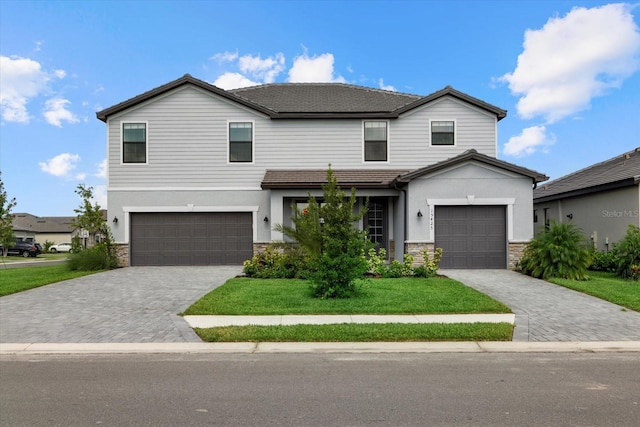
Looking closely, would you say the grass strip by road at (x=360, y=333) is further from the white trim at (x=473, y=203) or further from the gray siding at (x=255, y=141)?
the gray siding at (x=255, y=141)

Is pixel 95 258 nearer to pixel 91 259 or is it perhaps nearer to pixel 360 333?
pixel 91 259

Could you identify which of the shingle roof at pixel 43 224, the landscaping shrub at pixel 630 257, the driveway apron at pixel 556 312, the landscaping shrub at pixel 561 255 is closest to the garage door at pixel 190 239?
the driveway apron at pixel 556 312

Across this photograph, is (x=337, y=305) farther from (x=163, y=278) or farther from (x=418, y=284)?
(x=163, y=278)

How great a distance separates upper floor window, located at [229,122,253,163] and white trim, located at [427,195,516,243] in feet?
25.7

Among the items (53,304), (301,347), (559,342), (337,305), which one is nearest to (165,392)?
(301,347)

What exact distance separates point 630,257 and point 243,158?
47.3 ft

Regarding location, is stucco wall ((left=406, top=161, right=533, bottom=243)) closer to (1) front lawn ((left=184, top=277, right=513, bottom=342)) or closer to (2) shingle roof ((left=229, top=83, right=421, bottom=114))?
(1) front lawn ((left=184, top=277, right=513, bottom=342))

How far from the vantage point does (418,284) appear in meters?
12.1

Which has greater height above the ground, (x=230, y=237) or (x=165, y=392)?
(x=230, y=237)

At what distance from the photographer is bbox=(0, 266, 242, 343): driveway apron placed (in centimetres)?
748

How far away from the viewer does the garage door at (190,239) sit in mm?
17969

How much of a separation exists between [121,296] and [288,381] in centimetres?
749

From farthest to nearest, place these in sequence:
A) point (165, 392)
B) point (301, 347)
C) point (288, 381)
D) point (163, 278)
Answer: point (163, 278) → point (301, 347) → point (288, 381) → point (165, 392)

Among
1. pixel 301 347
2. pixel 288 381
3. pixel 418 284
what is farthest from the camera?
pixel 418 284
